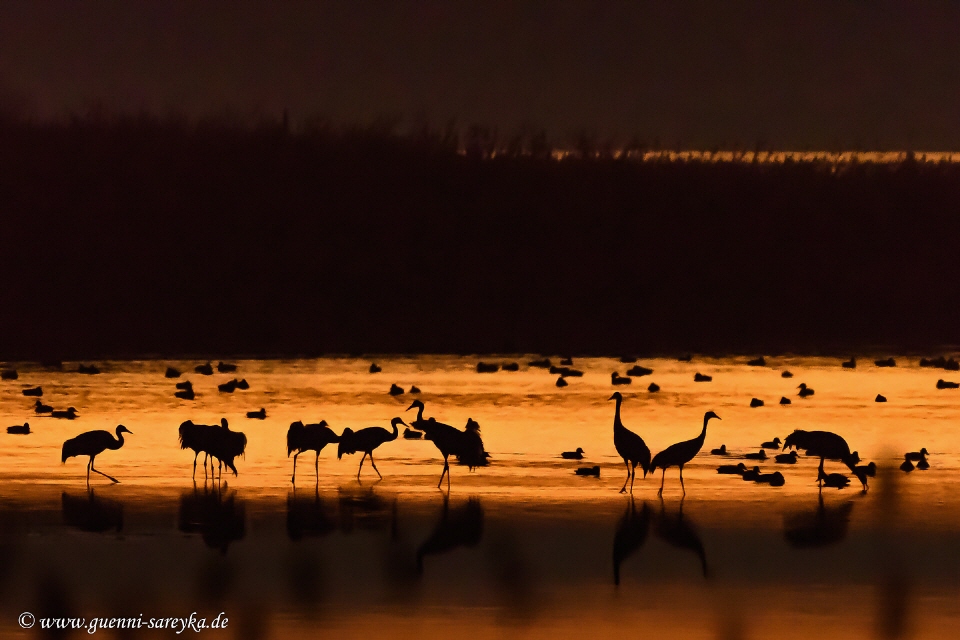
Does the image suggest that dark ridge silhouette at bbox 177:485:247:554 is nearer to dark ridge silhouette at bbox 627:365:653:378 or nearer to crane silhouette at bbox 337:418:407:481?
crane silhouette at bbox 337:418:407:481

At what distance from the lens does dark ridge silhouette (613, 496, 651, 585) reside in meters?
14.8

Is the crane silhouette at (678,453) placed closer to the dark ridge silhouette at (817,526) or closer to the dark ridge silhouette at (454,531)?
the dark ridge silhouette at (817,526)

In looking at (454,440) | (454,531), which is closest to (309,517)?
(454,531)

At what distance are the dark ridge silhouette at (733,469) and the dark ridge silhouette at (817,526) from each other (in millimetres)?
2091

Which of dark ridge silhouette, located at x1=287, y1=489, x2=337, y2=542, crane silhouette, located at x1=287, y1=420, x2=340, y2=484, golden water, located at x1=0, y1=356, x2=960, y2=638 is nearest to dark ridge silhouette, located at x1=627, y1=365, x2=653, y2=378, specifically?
golden water, located at x1=0, y1=356, x2=960, y2=638

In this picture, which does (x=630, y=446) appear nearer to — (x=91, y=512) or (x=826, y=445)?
(x=826, y=445)

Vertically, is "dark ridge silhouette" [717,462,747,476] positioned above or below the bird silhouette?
below

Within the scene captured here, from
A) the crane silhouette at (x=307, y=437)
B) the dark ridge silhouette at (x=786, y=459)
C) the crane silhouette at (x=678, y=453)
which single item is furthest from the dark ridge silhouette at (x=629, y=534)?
the dark ridge silhouette at (x=786, y=459)

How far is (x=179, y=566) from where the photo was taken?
14.3 metres

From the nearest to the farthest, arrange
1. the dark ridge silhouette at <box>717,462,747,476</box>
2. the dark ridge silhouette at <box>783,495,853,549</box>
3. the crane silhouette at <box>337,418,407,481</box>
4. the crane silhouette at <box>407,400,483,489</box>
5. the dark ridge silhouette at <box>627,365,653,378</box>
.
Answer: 1. the dark ridge silhouette at <box>783,495,853,549</box>
2. the crane silhouette at <box>407,400,483,489</box>
3. the crane silhouette at <box>337,418,407,481</box>
4. the dark ridge silhouette at <box>717,462,747,476</box>
5. the dark ridge silhouette at <box>627,365,653,378</box>

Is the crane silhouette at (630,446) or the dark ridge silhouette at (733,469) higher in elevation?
the crane silhouette at (630,446)

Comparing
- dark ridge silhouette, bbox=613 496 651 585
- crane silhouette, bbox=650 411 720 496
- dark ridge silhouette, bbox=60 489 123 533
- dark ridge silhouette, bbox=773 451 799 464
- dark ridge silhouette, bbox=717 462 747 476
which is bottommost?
dark ridge silhouette, bbox=613 496 651 585

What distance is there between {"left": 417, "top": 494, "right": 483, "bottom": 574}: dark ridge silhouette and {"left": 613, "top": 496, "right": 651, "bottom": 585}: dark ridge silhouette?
133 cm

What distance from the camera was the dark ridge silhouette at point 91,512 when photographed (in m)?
16.1
